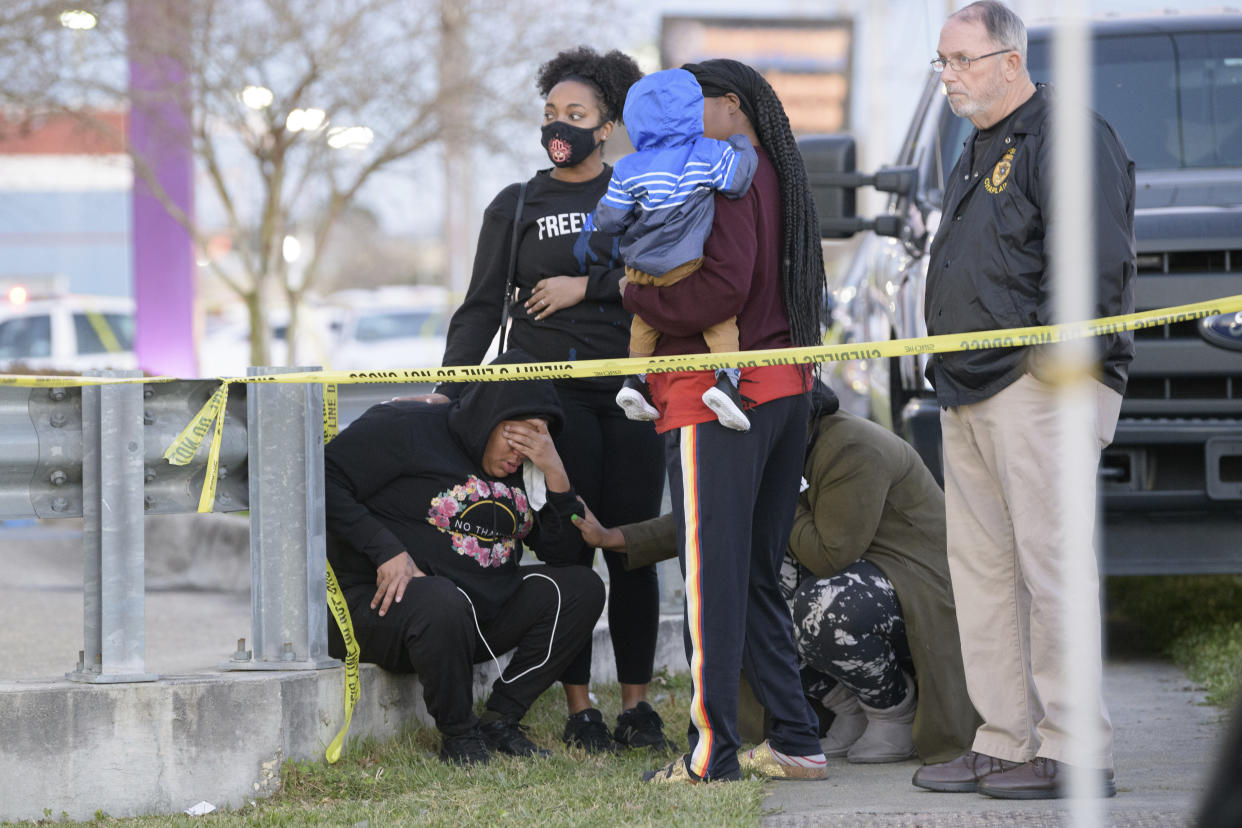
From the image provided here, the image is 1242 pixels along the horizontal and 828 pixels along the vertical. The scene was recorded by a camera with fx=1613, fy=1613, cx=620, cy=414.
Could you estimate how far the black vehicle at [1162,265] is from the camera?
573 cm

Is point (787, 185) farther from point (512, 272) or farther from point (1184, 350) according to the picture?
point (1184, 350)

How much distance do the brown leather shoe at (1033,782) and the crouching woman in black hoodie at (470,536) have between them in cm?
133

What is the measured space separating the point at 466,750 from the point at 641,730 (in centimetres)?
60

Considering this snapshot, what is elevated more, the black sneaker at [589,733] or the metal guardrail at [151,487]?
the metal guardrail at [151,487]

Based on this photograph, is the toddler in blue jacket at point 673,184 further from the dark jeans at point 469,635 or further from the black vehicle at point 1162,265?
the black vehicle at point 1162,265

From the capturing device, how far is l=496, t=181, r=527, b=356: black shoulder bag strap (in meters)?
5.10

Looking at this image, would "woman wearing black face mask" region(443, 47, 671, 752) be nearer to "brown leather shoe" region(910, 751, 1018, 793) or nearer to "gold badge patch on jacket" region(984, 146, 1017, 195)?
"brown leather shoe" region(910, 751, 1018, 793)

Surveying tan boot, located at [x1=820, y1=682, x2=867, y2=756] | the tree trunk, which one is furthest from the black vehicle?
the tree trunk

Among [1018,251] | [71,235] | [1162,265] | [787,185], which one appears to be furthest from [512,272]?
[71,235]

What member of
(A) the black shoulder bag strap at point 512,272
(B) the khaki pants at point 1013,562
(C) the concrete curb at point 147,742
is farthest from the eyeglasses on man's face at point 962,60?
(C) the concrete curb at point 147,742

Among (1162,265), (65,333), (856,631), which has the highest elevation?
(65,333)

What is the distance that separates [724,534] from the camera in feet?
13.9

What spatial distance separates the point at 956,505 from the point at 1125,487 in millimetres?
1632

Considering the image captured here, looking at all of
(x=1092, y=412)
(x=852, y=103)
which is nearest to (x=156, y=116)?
(x=1092, y=412)
